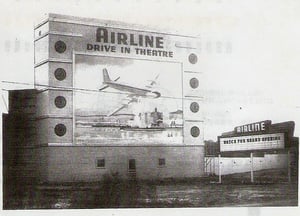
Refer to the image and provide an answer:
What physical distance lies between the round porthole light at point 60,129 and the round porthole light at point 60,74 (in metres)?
0.16

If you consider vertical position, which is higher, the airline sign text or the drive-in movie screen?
the airline sign text

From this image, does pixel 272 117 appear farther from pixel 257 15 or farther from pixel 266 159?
pixel 257 15

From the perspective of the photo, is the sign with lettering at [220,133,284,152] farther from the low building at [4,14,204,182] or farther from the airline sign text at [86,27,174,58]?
the airline sign text at [86,27,174,58]

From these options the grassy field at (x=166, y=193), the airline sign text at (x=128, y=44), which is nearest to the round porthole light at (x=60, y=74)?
the airline sign text at (x=128, y=44)

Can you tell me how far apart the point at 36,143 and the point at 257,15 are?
906 millimetres

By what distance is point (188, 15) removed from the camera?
7.02ft

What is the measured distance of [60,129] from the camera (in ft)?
6.79

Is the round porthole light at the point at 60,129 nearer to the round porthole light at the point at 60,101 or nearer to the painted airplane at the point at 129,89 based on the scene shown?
the round porthole light at the point at 60,101

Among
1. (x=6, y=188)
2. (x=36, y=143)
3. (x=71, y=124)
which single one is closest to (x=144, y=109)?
(x=71, y=124)

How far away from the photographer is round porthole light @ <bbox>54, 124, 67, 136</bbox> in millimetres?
2064

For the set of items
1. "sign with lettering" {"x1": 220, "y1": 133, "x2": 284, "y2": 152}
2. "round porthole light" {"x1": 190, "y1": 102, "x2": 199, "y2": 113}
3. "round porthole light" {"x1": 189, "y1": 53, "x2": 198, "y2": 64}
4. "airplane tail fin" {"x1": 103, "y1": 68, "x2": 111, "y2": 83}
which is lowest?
"sign with lettering" {"x1": 220, "y1": 133, "x2": 284, "y2": 152}

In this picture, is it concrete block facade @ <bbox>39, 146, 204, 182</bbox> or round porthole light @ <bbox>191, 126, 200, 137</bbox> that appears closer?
concrete block facade @ <bbox>39, 146, 204, 182</bbox>

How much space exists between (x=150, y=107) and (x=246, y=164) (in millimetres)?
434

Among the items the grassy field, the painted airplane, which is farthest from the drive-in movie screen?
the grassy field
